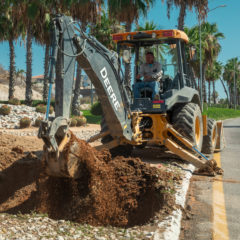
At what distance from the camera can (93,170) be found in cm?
418

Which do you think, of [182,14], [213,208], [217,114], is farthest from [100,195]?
[217,114]

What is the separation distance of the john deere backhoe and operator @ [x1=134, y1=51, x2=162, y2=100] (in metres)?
0.07

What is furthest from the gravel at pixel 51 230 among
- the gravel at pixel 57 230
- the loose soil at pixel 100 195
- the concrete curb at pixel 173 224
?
the loose soil at pixel 100 195

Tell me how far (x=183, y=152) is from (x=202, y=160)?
0.50 metres

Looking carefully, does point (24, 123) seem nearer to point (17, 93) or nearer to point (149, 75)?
point (149, 75)

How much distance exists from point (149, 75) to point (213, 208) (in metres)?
3.58

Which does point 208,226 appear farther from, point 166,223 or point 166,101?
point 166,101

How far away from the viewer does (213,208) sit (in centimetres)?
430

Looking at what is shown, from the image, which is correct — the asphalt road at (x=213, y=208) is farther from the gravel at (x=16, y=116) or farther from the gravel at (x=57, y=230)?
the gravel at (x=16, y=116)

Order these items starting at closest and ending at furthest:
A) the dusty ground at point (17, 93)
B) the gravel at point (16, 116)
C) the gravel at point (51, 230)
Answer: the gravel at point (51, 230)
the gravel at point (16, 116)
the dusty ground at point (17, 93)

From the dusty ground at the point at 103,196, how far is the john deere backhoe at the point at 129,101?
39cm

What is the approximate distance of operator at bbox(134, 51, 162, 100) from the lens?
6809mm

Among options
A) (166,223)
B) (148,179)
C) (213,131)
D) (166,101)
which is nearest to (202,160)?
(166,101)

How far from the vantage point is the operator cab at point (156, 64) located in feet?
21.9
